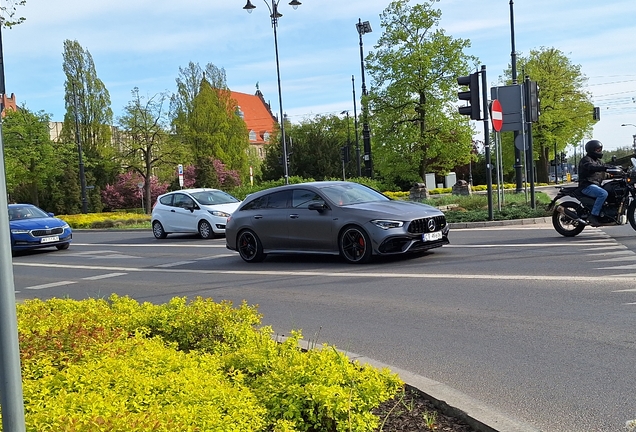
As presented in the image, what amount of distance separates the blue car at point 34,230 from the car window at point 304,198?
10.6 metres

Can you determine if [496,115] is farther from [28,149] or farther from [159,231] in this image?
[28,149]

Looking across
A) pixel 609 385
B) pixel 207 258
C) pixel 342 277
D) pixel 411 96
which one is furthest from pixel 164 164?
pixel 609 385

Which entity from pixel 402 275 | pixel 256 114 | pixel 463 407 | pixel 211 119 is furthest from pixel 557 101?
pixel 256 114

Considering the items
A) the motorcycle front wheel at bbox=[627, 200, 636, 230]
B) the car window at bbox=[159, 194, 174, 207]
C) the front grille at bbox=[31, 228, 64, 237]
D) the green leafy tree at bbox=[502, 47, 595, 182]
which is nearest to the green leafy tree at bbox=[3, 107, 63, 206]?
the car window at bbox=[159, 194, 174, 207]

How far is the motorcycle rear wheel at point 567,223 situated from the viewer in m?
13.4

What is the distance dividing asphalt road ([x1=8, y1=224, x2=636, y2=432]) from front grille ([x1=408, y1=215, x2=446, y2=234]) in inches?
20.7

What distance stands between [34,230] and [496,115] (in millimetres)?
13502

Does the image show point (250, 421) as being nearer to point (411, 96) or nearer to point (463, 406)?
point (463, 406)

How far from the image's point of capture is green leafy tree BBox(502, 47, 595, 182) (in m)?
58.2

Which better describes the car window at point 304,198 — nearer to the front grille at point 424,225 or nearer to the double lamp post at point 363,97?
Result: the front grille at point 424,225

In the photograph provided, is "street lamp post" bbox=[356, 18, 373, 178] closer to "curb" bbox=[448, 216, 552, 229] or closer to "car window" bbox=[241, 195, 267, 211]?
"curb" bbox=[448, 216, 552, 229]

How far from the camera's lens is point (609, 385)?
4.79 m

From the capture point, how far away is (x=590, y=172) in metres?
13.1

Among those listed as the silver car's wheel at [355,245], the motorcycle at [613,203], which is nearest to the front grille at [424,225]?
the silver car's wheel at [355,245]
